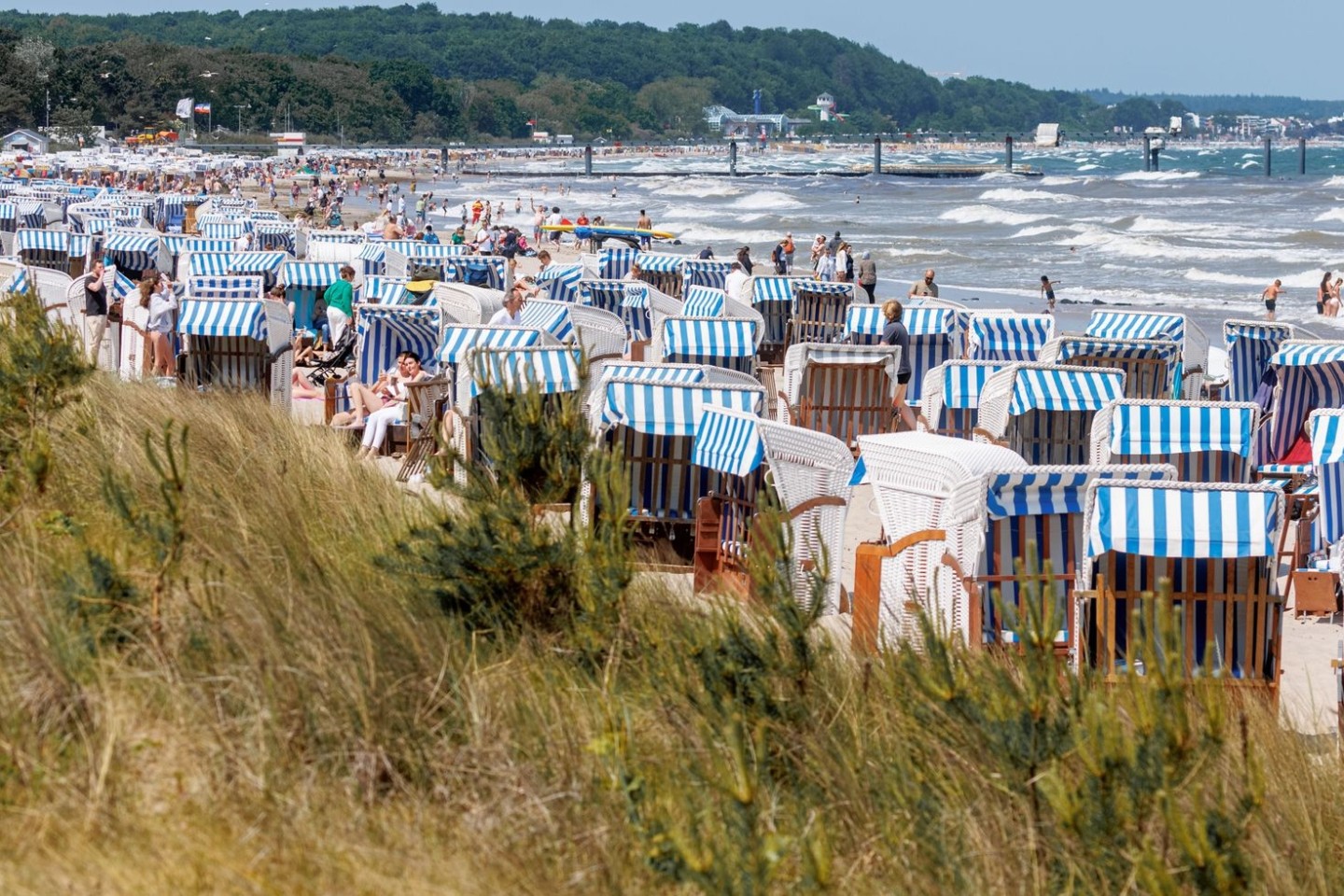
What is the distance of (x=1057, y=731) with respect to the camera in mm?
3686

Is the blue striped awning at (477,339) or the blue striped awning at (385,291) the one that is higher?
the blue striped awning at (385,291)

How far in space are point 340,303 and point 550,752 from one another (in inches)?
467

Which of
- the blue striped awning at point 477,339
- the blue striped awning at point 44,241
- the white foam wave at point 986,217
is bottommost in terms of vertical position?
the blue striped awning at point 477,339

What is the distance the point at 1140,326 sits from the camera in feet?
44.0

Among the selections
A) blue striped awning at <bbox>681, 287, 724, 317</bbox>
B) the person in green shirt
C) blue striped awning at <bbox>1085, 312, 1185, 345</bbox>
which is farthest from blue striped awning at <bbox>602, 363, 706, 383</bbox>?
the person in green shirt

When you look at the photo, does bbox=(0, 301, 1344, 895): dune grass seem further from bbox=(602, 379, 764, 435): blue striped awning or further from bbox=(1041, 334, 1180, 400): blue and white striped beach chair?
bbox=(1041, 334, 1180, 400): blue and white striped beach chair

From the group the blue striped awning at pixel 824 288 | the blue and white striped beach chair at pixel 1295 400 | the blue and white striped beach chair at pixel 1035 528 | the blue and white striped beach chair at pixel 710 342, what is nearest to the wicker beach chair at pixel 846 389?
the blue and white striped beach chair at pixel 710 342

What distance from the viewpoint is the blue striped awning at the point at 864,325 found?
13.2 m

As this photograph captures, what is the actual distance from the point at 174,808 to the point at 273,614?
0.80 meters

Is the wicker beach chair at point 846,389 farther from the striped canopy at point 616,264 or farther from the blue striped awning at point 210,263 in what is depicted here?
the striped canopy at point 616,264

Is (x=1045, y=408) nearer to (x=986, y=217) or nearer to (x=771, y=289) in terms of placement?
(x=771, y=289)

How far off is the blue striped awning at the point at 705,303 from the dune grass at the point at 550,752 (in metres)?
10.2

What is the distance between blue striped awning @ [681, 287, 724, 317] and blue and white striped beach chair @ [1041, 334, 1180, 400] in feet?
14.4

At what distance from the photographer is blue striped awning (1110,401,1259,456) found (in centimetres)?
792
